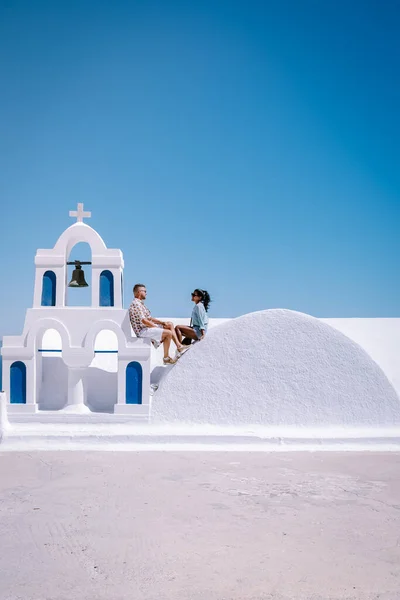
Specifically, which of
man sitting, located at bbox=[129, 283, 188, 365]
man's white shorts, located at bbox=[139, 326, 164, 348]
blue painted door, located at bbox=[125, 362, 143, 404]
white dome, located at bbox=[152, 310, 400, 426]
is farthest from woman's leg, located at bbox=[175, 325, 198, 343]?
blue painted door, located at bbox=[125, 362, 143, 404]

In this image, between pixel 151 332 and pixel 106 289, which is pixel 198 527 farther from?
pixel 106 289

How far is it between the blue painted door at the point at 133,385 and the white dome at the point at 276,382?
10.7 inches

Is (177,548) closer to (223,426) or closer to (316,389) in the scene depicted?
(223,426)

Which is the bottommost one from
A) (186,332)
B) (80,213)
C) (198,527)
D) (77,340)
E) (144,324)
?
(198,527)

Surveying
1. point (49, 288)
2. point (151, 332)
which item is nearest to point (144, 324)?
point (151, 332)

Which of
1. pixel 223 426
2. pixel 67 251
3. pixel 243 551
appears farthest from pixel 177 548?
pixel 67 251

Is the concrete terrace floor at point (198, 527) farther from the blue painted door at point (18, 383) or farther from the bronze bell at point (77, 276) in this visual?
the bronze bell at point (77, 276)

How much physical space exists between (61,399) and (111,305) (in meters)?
1.54

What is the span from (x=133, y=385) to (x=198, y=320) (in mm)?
1391

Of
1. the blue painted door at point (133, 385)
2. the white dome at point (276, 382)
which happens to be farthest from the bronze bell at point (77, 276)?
the white dome at point (276, 382)

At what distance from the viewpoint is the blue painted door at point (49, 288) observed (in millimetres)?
8281

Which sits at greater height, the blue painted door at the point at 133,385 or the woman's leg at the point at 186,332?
the woman's leg at the point at 186,332

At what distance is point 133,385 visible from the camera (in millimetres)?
7906

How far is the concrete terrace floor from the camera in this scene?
3467mm
